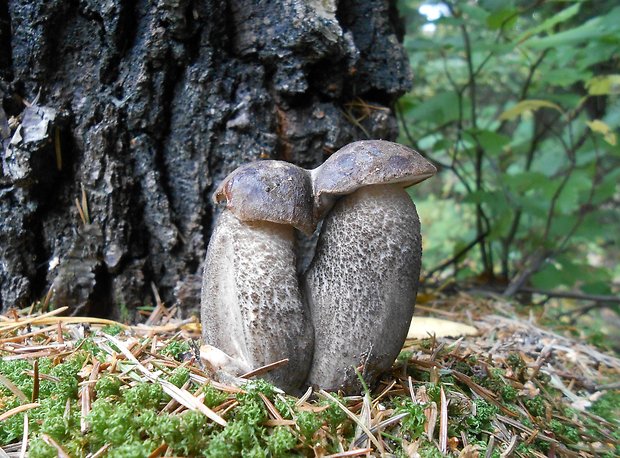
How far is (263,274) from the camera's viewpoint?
1.47 m

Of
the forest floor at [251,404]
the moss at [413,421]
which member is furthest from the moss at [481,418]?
the moss at [413,421]

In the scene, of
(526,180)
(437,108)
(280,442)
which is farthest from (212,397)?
(526,180)

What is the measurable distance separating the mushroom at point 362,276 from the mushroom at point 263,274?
7 cm

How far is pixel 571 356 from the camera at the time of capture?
234cm

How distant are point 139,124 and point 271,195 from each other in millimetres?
953

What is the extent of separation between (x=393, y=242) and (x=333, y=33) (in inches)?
41.4

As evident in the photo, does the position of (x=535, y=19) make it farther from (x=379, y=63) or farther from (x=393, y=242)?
(x=393, y=242)

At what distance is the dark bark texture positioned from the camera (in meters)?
1.95

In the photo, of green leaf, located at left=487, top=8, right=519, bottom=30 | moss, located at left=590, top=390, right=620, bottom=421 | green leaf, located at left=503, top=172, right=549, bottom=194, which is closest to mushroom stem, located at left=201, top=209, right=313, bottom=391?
moss, located at left=590, top=390, right=620, bottom=421

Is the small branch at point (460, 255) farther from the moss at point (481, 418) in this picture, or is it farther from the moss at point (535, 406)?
the moss at point (481, 418)

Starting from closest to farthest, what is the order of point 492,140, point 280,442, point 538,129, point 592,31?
1. point 280,442
2. point 592,31
3. point 492,140
4. point 538,129

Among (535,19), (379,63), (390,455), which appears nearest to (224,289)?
(390,455)

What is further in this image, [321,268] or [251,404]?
[321,268]

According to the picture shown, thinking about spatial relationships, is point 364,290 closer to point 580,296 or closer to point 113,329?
point 113,329
